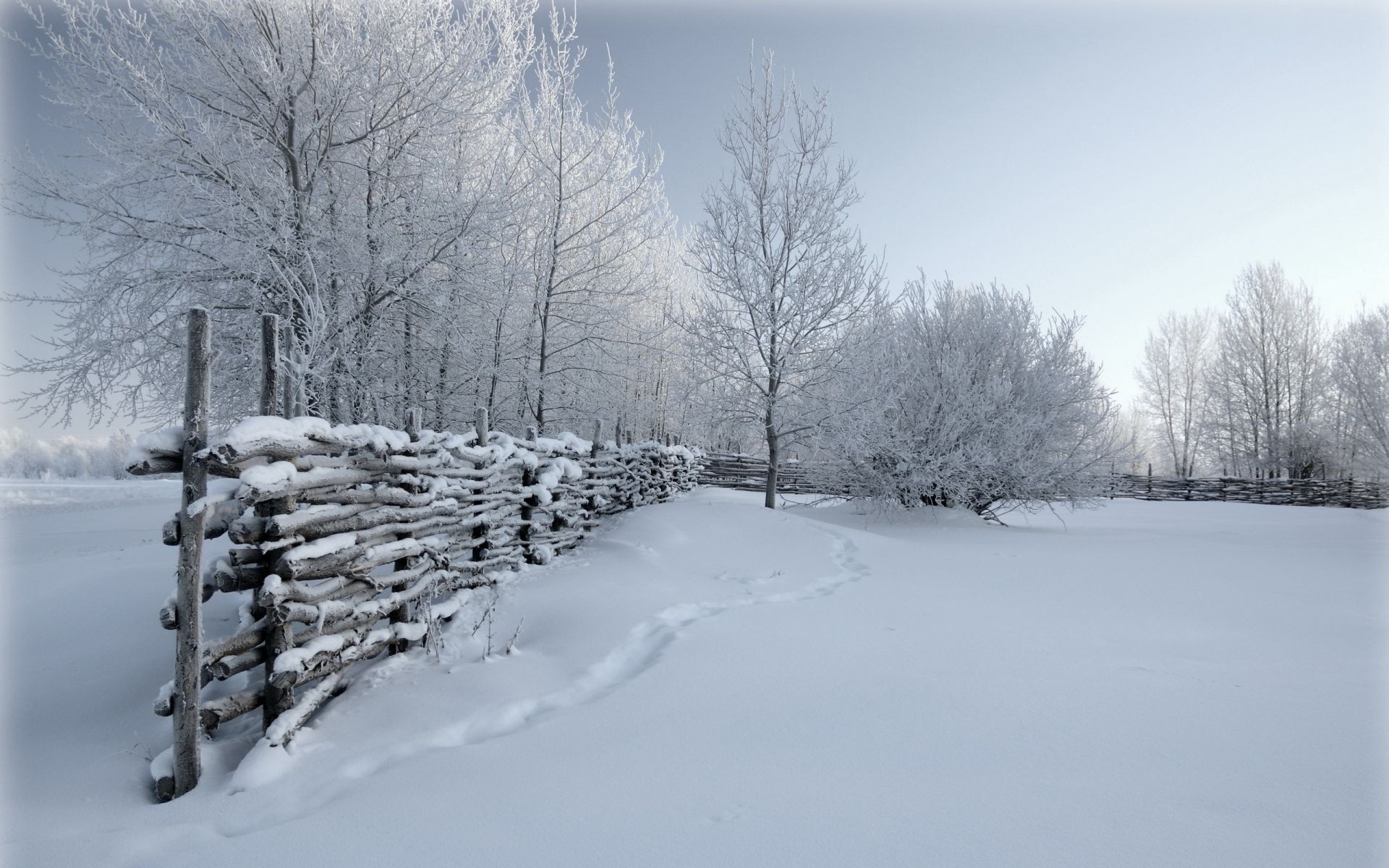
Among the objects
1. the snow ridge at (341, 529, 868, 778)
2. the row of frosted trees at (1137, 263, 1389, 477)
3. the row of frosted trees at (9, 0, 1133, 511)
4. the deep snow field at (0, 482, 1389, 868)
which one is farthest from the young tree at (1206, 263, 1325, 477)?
the snow ridge at (341, 529, 868, 778)

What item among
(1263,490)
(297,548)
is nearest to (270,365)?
(297,548)

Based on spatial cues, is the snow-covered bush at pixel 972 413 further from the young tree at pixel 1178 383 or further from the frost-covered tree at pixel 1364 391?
the young tree at pixel 1178 383

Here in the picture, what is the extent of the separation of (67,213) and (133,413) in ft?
7.19

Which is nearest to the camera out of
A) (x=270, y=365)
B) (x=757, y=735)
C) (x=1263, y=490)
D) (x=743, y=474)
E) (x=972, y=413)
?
(x=757, y=735)

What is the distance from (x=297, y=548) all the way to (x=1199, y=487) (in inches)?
963

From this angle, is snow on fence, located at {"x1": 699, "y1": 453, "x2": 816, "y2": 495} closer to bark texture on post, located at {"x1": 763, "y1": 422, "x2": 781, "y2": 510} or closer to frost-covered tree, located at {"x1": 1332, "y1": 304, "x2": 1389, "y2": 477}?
Answer: bark texture on post, located at {"x1": 763, "y1": 422, "x2": 781, "y2": 510}

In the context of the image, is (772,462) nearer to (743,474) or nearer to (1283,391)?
(743,474)

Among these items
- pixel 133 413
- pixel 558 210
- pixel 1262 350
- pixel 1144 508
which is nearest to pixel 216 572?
pixel 133 413

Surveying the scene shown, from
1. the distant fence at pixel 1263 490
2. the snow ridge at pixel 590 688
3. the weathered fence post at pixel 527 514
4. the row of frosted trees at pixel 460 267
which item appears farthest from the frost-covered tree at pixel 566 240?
the distant fence at pixel 1263 490

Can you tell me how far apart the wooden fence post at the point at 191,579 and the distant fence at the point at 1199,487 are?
14522mm

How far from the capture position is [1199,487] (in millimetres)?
19609

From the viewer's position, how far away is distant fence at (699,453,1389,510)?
17969mm

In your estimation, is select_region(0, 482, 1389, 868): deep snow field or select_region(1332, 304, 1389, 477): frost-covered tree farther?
select_region(1332, 304, 1389, 477): frost-covered tree

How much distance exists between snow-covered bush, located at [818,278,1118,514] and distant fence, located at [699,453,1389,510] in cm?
716
